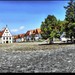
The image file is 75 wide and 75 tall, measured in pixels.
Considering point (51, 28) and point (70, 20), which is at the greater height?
point (70, 20)

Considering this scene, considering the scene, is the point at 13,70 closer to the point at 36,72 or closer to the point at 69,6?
the point at 36,72

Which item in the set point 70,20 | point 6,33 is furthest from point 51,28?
point 6,33

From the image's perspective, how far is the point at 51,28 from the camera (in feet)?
222

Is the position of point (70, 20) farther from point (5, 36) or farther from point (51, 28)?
point (5, 36)

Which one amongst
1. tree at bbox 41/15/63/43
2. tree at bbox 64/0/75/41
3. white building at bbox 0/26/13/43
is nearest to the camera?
tree at bbox 64/0/75/41

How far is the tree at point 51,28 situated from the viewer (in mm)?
65625

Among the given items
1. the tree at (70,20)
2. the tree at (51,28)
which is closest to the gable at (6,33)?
the tree at (51,28)

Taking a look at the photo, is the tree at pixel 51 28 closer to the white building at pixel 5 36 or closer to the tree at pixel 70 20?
the tree at pixel 70 20

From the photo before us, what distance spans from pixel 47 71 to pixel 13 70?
190 centimetres

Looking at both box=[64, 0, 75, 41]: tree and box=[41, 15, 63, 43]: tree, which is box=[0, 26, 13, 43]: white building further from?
A: box=[64, 0, 75, 41]: tree

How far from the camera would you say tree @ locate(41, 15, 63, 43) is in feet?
215

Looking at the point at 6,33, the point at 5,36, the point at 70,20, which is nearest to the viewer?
the point at 70,20

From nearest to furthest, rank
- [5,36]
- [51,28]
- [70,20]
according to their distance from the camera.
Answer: [70,20] < [51,28] < [5,36]

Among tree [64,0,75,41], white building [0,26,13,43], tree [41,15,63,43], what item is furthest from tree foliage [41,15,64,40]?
white building [0,26,13,43]
